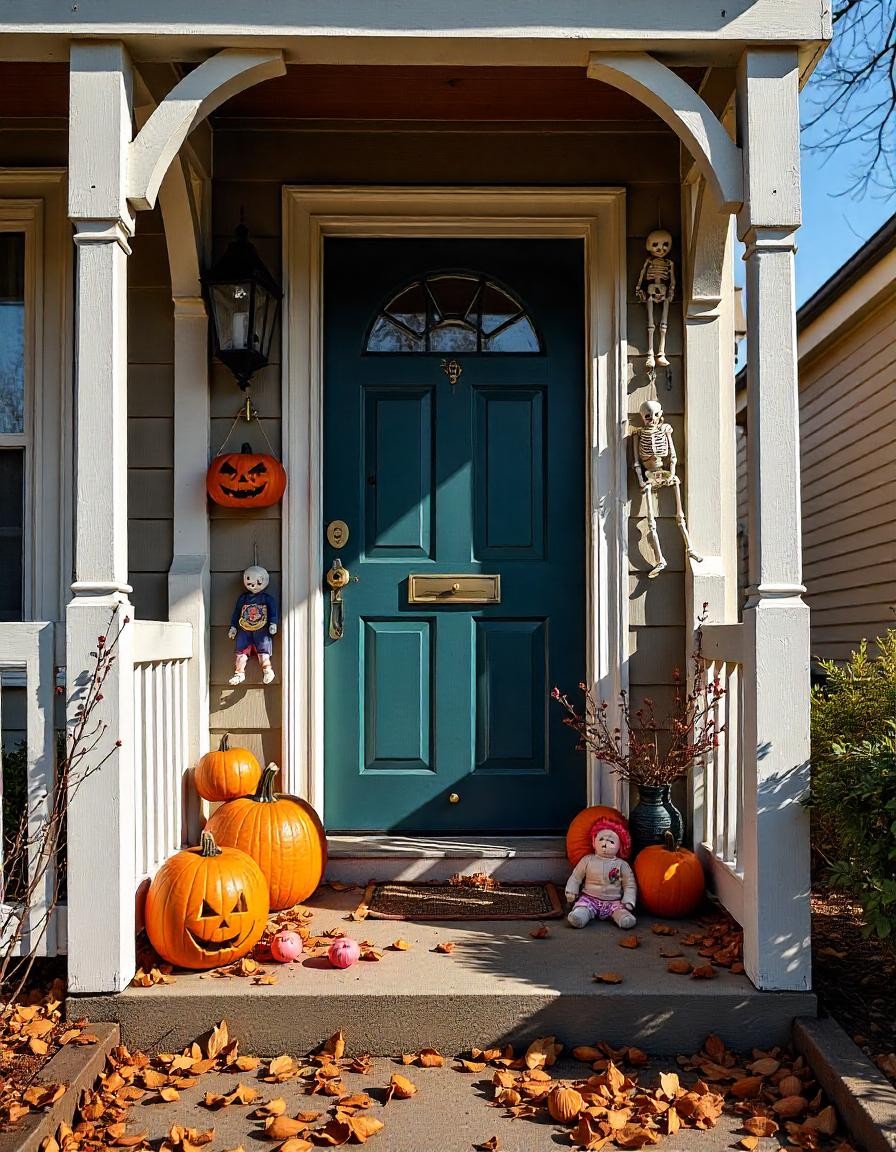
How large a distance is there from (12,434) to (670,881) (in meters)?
2.73

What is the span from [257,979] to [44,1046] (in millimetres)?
525

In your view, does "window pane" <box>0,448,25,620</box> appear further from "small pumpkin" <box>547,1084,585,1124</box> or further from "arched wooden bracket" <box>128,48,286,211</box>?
"small pumpkin" <box>547,1084,585,1124</box>

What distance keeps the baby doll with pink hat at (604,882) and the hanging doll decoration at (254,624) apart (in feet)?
4.11

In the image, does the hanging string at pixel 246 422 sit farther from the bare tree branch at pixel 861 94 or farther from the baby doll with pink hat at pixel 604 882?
the bare tree branch at pixel 861 94

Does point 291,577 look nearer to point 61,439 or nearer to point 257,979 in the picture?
point 61,439

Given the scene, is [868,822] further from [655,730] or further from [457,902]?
[457,902]

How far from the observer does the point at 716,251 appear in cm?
353

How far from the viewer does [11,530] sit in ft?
12.2

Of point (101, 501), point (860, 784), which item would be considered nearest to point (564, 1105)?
point (860, 784)

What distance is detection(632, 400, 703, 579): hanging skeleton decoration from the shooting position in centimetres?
356

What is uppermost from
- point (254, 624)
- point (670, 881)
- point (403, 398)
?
point (403, 398)

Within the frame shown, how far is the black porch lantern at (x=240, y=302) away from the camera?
11.4 ft

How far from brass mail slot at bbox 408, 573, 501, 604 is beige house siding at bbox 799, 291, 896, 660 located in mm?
2588

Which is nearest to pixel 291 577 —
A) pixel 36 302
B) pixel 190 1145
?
pixel 36 302
